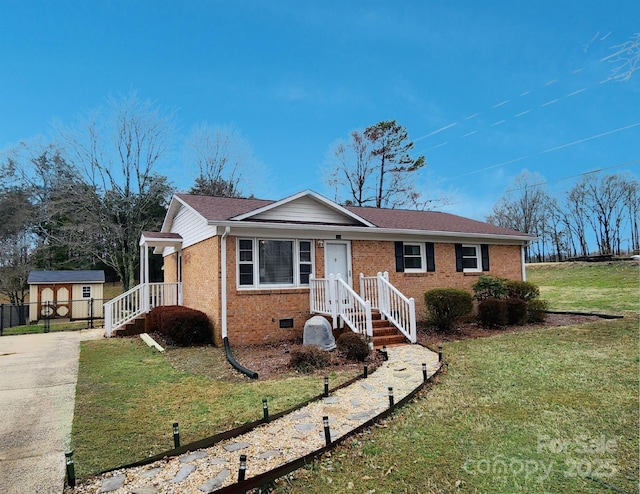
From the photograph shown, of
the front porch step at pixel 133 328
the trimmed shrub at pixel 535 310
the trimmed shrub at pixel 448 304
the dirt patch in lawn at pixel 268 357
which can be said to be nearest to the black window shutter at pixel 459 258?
the dirt patch in lawn at pixel 268 357

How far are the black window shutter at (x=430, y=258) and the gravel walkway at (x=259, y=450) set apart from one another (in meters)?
7.12

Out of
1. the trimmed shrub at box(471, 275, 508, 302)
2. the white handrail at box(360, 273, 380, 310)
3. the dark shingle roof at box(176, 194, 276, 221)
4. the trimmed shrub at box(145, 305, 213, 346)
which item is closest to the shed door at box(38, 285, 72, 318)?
the dark shingle roof at box(176, 194, 276, 221)

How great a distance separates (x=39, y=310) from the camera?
2028 centimetres

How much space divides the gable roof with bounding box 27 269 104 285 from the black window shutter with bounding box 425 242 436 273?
691 inches

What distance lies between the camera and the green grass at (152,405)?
4.24 meters

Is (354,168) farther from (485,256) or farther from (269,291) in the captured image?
(269,291)

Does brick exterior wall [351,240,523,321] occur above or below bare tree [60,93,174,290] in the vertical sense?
below

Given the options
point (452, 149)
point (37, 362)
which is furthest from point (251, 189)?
point (37, 362)

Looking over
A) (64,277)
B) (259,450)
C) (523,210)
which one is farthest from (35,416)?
(523,210)

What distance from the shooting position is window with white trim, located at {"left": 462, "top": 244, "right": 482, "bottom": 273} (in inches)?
538

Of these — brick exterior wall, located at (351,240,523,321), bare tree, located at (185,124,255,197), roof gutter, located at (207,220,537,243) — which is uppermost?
bare tree, located at (185,124,255,197)

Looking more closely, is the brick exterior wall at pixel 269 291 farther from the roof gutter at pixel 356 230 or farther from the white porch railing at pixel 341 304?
the white porch railing at pixel 341 304

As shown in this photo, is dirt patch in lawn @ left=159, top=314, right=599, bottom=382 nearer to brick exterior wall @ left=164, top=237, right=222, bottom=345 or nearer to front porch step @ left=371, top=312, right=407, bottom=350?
front porch step @ left=371, top=312, right=407, bottom=350

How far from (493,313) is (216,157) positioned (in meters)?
23.1
